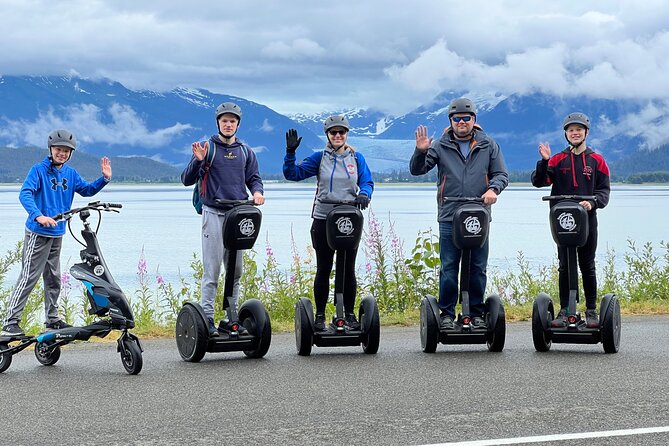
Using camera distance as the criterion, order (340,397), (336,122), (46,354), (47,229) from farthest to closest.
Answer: (336,122) → (47,229) → (46,354) → (340,397)

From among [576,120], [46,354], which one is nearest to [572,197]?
[576,120]

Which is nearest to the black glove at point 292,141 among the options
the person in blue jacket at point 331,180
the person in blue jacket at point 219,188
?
the person in blue jacket at point 331,180

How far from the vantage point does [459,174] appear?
9.12 metres

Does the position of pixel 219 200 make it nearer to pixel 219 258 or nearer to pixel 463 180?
pixel 219 258

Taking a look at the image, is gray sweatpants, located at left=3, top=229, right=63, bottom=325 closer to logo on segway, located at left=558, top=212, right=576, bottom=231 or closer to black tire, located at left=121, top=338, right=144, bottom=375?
black tire, located at left=121, top=338, right=144, bottom=375

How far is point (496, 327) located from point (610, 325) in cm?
99

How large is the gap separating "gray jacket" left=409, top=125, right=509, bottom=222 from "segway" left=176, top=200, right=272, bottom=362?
64.8 inches

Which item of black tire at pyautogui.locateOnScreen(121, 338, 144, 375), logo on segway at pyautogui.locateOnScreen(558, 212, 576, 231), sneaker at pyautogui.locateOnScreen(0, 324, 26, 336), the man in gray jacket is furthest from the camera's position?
the man in gray jacket

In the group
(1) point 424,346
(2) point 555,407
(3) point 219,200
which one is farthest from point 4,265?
(2) point 555,407

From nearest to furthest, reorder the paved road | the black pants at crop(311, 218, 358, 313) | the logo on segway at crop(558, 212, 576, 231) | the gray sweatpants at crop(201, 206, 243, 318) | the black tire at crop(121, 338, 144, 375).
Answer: the paved road → the black tire at crop(121, 338, 144, 375) → the gray sweatpants at crop(201, 206, 243, 318) → the logo on segway at crop(558, 212, 576, 231) → the black pants at crop(311, 218, 358, 313)

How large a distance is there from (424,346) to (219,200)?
2269 millimetres

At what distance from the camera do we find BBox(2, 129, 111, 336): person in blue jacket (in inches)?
333

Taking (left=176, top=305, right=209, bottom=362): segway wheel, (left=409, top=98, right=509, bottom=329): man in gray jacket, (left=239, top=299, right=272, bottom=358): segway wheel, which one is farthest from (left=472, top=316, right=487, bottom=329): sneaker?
(left=176, top=305, right=209, bottom=362): segway wheel

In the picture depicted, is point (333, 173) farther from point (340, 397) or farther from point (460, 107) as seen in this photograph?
point (340, 397)
